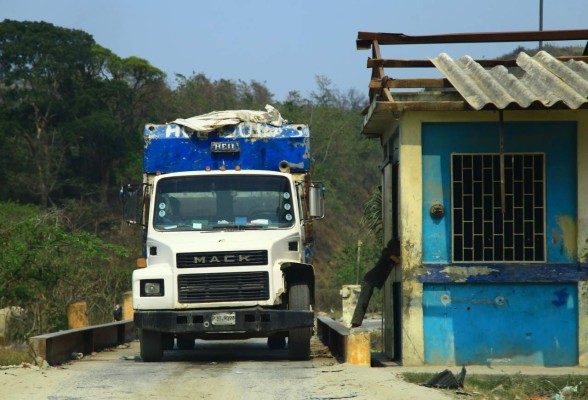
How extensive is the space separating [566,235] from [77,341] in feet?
23.9

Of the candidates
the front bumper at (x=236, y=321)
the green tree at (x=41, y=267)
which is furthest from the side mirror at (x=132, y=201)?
the green tree at (x=41, y=267)

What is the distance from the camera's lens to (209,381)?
12258mm

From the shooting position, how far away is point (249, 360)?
1571 cm

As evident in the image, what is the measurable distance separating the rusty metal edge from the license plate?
7.11ft

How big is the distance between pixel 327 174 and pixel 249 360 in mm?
46955

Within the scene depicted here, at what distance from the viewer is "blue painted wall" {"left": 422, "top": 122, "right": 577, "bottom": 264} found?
1421 centimetres

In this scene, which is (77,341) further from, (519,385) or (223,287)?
(519,385)

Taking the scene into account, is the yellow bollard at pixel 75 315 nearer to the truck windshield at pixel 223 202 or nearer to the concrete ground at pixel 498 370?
the truck windshield at pixel 223 202

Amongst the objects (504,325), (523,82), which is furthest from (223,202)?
(523,82)

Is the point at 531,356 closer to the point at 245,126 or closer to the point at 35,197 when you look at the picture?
the point at 245,126

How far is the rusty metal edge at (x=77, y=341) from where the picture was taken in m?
13.8

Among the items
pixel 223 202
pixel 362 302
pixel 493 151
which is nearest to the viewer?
pixel 493 151

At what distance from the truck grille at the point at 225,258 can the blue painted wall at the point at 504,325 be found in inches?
91.1

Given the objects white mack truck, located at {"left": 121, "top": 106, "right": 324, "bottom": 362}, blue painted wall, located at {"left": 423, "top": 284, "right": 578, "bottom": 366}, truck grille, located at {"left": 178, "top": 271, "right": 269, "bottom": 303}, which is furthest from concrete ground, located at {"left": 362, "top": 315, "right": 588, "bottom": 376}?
truck grille, located at {"left": 178, "top": 271, "right": 269, "bottom": 303}
